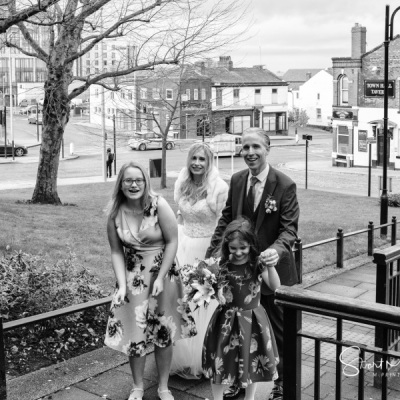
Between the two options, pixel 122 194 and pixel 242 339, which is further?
pixel 122 194

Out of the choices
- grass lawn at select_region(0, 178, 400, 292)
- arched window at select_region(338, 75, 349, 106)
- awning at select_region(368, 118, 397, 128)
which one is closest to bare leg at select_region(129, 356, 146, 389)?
grass lawn at select_region(0, 178, 400, 292)

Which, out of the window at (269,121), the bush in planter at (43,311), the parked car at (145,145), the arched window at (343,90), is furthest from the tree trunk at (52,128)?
the window at (269,121)

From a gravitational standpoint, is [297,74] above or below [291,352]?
above

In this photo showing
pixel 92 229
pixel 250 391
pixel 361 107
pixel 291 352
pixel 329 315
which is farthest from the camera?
pixel 361 107

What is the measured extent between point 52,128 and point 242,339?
1457 centimetres

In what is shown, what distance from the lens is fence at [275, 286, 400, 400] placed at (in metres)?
3.29

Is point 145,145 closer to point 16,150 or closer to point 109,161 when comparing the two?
point 16,150

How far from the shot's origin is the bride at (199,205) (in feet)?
19.1

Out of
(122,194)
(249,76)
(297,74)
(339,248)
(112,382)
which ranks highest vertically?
(297,74)

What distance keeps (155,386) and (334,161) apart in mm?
39616

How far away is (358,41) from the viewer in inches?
1706

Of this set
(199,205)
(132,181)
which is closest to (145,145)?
(199,205)

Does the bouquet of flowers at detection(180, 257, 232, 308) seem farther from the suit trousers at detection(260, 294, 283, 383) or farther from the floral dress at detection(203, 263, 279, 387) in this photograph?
the suit trousers at detection(260, 294, 283, 383)

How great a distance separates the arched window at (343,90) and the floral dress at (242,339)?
40650 millimetres
